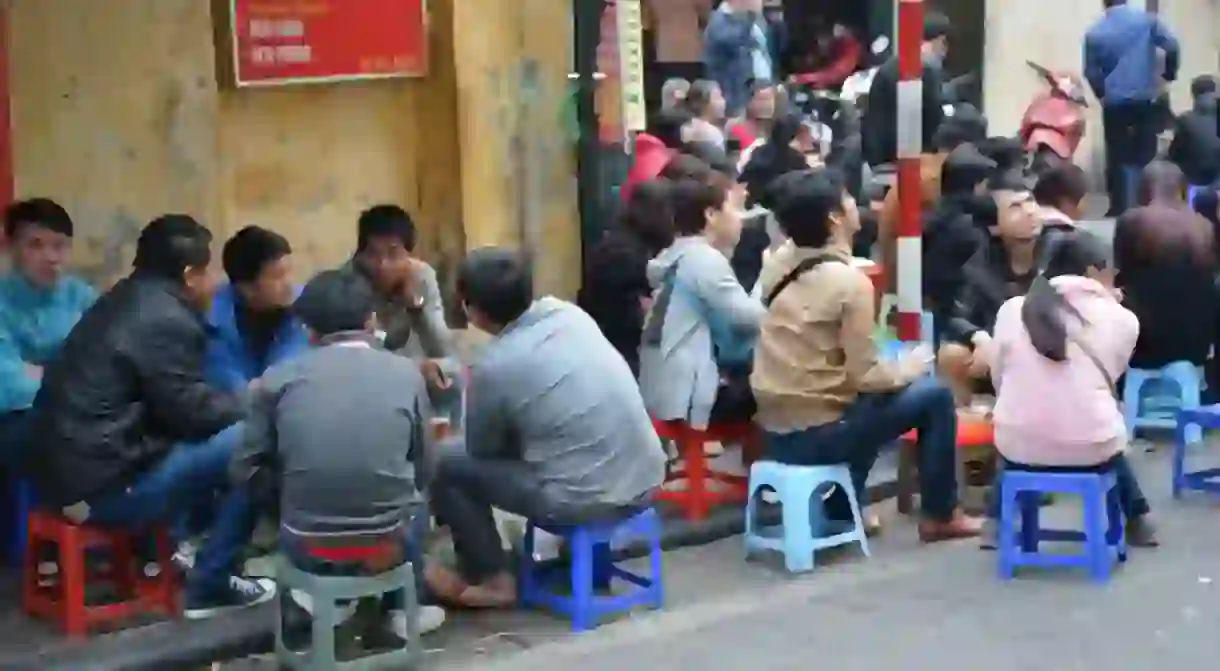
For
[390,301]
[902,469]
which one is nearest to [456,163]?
[390,301]

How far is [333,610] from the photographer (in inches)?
202

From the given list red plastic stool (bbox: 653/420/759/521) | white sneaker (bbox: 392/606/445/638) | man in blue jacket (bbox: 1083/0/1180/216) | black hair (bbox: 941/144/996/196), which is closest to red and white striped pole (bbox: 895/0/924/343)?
red plastic stool (bbox: 653/420/759/521)

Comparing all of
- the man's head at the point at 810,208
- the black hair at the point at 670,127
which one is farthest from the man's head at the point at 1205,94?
the man's head at the point at 810,208

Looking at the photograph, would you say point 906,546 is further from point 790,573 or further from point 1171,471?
point 1171,471

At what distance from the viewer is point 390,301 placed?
21.8 feet

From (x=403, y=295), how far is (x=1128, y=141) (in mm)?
8078

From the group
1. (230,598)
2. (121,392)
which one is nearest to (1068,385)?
(230,598)

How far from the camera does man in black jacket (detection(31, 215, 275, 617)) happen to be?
5.45m

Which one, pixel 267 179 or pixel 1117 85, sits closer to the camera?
pixel 267 179

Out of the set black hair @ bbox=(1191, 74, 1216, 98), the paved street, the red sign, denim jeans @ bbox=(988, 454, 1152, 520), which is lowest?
the paved street

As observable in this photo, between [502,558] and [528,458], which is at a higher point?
[528,458]

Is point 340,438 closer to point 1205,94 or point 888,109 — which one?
point 888,109

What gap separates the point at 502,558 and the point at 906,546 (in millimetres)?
1707

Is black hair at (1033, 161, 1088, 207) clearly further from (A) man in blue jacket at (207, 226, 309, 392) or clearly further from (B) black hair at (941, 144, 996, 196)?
(A) man in blue jacket at (207, 226, 309, 392)
